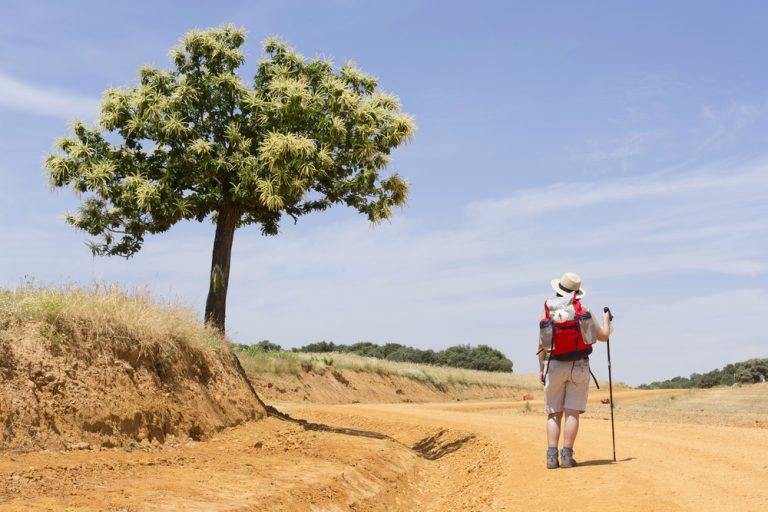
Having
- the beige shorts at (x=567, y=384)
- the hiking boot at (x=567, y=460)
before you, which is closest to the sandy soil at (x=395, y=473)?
the hiking boot at (x=567, y=460)

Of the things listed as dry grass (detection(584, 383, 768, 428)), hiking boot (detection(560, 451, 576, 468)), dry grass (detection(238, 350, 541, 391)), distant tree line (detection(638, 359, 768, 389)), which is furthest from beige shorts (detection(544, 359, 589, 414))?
distant tree line (detection(638, 359, 768, 389))

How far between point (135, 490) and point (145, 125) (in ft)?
44.6

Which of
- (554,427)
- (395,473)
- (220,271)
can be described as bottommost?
(395,473)

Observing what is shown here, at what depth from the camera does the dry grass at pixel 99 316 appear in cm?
1173

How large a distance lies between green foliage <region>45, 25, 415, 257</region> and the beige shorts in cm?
952

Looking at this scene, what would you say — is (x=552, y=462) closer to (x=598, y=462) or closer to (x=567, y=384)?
(x=598, y=462)

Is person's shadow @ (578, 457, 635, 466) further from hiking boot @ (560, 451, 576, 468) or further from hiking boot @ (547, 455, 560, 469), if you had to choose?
hiking boot @ (547, 455, 560, 469)

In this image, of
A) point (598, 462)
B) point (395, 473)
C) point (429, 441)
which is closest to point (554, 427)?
point (598, 462)

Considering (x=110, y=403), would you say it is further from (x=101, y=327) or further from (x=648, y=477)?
(x=648, y=477)

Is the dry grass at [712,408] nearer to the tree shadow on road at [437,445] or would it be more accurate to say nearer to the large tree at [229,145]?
the tree shadow on road at [437,445]

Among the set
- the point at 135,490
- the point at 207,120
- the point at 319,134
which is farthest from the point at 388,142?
the point at 135,490

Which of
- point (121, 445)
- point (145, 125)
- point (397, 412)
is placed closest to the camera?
point (121, 445)

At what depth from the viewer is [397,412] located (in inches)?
933

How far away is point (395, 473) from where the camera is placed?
45.5 feet
